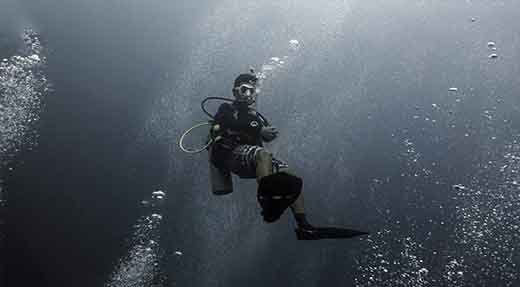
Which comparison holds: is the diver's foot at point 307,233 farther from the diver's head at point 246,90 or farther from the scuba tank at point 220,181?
the diver's head at point 246,90

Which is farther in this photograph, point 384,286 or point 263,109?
point 263,109

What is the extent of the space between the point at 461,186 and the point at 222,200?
3190mm

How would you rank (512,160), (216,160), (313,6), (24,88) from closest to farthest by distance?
(216,160) → (512,160) → (24,88) → (313,6)

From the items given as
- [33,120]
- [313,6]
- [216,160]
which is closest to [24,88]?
[33,120]

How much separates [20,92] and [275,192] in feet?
16.3

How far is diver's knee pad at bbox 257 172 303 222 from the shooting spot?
475 cm

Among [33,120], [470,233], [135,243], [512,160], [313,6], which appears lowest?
[135,243]

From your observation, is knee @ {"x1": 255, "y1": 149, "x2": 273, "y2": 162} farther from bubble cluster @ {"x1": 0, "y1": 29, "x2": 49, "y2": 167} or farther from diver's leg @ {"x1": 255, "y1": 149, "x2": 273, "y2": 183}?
bubble cluster @ {"x1": 0, "y1": 29, "x2": 49, "y2": 167}

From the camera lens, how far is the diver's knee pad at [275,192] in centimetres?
475

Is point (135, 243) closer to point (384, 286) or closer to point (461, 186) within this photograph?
point (384, 286)

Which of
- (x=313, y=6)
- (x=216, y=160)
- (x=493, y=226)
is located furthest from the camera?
(x=313, y=6)

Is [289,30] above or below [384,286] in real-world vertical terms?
above

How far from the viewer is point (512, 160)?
732cm

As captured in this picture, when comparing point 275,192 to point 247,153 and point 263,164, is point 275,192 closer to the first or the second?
point 263,164
